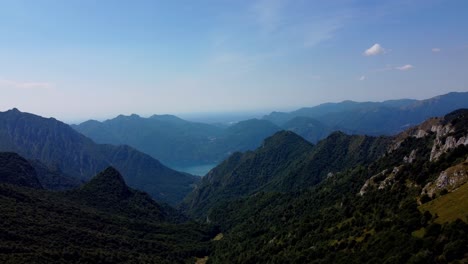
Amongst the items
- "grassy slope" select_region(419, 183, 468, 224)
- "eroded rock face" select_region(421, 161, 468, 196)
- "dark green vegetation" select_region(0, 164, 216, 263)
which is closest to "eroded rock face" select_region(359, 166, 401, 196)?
"eroded rock face" select_region(421, 161, 468, 196)

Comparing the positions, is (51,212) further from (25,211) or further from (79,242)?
(79,242)

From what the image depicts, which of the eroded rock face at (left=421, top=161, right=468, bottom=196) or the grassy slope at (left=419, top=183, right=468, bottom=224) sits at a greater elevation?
the eroded rock face at (left=421, top=161, right=468, bottom=196)

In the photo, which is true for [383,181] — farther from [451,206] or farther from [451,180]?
[451,206]

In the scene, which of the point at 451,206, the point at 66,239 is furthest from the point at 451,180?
the point at 66,239

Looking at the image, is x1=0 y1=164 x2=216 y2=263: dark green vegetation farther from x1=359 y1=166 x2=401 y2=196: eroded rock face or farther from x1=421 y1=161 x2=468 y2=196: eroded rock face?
x1=421 y1=161 x2=468 y2=196: eroded rock face

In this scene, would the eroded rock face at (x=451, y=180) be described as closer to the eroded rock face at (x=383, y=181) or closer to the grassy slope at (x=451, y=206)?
the grassy slope at (x=451, y=206)

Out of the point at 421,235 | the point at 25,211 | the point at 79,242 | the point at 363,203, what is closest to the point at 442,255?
the point at 421,235

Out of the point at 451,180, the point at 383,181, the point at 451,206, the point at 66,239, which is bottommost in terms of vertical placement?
the point at 66,239

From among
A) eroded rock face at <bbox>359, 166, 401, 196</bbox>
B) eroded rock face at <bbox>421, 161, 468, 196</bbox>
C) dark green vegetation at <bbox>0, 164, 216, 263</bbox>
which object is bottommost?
dark green vegetation at <bbox>0, 164, 216, 263</bbox>

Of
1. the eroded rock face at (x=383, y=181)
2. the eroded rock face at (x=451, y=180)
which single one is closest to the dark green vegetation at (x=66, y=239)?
the eroded rock face at (x=383, y=181)
